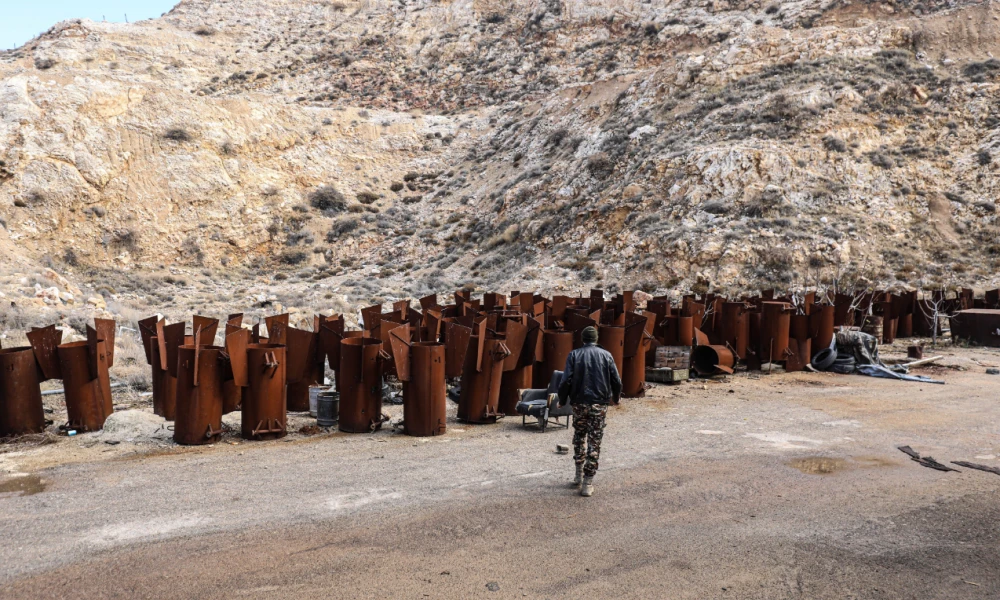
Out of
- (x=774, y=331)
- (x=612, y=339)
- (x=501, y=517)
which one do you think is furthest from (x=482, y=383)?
(x=774, y=331)

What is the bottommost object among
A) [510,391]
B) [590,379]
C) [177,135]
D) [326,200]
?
[510,391]

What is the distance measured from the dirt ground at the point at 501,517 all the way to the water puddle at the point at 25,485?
4 centimetres

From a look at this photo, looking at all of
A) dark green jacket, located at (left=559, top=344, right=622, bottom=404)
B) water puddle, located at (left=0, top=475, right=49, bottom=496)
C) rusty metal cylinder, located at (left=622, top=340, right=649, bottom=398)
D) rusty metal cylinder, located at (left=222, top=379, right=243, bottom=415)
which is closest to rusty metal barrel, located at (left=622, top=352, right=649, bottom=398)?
rusty metal cylinder, located at (left=622, top=340, right=649, bottom=398)

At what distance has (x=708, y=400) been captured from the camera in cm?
1113

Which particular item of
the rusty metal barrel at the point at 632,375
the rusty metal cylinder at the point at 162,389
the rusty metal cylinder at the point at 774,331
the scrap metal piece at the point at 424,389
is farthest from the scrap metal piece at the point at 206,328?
the rusty metal cylinder at the point at 774,331

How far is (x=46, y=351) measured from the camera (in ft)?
26.5

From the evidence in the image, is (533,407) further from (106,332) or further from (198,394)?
(106,332)

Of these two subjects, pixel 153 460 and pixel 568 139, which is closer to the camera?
pixel 153 460

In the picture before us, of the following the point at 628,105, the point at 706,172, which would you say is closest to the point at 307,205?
the point at 628,105

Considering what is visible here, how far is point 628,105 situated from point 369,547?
33.0m

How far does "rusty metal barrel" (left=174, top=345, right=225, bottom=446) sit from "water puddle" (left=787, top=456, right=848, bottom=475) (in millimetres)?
6439

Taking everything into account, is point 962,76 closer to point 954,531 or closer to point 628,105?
point 628,105

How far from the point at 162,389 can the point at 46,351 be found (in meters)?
1.40

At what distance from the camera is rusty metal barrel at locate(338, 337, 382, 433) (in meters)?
8.43
